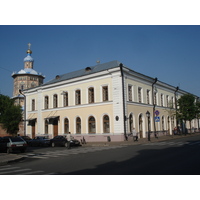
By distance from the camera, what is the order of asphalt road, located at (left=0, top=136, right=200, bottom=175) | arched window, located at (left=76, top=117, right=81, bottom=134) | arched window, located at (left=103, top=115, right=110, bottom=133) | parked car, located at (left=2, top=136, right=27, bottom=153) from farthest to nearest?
arched window, located at (left=76, top=117, right=81, bottom=134)
arched window, located at (left=103, top=115, right=110, bottom=133)
parked car, located at (left=2, top=136, right=27, bottom=153)
asphalt road, located at (left=0, top=136, right=200, bottom=175)

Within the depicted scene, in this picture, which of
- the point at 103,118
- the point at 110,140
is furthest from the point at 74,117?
the point at 110,140

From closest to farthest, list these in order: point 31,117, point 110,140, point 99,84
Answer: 1. point 110,140
2. point 99,84
3. point 31,117

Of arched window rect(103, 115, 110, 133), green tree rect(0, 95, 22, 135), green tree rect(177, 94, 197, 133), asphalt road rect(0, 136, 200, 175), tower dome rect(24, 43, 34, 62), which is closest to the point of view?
asphalt road rect(0, 136, 200, 175)

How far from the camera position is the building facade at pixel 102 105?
27641mm

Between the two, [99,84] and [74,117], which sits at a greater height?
[99,84]

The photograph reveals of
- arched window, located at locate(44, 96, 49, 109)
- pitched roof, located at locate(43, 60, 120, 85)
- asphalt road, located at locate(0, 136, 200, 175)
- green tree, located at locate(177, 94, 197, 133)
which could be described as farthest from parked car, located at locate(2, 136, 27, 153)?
green tree, located at locate(177, 94, 197, 133)

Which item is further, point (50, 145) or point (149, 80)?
point (149, 80)

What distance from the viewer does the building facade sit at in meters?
27.6

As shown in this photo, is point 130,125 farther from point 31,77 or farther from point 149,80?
point 31,77

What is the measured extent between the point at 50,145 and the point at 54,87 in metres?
12.2

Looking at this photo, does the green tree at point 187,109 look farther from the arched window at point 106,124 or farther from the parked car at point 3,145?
the parked car at point 3,145

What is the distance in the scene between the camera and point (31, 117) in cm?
4012

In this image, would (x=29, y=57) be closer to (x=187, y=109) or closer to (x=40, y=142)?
(x=40, y=142)

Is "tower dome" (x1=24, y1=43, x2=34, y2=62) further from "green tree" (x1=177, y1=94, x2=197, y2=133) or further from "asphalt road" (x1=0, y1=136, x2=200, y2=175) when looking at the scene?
"asphalt road" (x1=0, y1=136, x2=200, y2=175)
